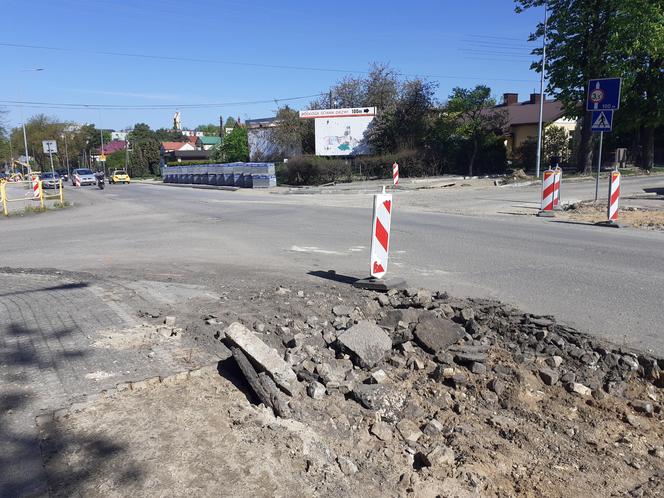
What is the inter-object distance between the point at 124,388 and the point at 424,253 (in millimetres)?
6949

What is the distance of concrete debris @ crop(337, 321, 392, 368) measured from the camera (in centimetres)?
458

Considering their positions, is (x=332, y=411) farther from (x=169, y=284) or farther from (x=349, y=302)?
(x=169, y=284)

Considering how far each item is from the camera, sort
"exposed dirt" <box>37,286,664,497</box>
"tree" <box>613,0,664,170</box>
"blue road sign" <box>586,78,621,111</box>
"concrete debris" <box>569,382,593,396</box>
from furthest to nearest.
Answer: "tree" <box>613,0,664,170</box> < "blue road sign" <box>586,78,621,111</box> < "concrete debris" <box>569,382,593,396</box> < "exposed dirt" <box>37,286,664,497</box>

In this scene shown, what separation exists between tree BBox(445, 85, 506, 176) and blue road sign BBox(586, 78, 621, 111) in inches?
817

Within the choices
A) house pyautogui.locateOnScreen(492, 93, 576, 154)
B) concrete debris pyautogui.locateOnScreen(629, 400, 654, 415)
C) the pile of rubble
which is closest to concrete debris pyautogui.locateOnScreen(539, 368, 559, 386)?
the pile of rubble

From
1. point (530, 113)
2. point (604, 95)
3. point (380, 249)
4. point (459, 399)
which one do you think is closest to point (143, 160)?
point (530, 113)

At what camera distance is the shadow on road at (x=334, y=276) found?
24.6ft

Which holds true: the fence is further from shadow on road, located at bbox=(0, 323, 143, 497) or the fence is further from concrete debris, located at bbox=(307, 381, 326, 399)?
concrete debris, located at bbox=(307, 381, 326, 399)

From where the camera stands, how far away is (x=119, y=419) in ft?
11.3

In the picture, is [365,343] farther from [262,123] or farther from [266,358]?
[262,123]

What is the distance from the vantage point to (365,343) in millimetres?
4711

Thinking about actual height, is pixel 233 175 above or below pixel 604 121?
below

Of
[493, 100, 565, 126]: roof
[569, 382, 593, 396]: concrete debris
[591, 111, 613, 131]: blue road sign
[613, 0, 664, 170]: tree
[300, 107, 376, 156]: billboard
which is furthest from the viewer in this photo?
[493, 100, 565, 126]: roof

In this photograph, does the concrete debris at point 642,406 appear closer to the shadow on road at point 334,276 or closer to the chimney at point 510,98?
the shadow on road at point 334,276
